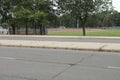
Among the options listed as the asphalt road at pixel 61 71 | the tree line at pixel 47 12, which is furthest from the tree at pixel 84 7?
the asphalt road at pixel 61 71

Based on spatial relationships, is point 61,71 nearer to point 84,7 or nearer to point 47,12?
point 84,7

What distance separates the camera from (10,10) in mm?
46906

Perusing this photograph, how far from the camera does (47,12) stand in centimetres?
4569

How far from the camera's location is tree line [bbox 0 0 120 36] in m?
40.4

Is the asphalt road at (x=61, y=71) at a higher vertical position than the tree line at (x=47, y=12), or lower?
lower

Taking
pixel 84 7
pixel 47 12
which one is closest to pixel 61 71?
pixel 84 7

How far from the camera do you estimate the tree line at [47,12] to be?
40375 millimetres

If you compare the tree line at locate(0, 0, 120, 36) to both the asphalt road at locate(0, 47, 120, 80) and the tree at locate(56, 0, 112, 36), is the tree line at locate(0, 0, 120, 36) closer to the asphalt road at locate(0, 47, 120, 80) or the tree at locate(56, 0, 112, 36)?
the tree at locate(56, 0, 112, 36)

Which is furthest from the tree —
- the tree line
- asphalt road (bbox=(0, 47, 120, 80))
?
asphalt road (bbox=(0, 47, 120, 80))

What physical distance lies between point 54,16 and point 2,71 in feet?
126

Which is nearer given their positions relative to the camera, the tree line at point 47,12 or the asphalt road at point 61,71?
the asphalt road at point 61,71

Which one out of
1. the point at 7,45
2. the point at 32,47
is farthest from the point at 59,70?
the point at 7,45

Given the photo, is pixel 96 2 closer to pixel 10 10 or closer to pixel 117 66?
pixel 10 10

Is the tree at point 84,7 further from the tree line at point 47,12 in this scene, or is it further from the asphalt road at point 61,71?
the asphalt road at point 61,71
